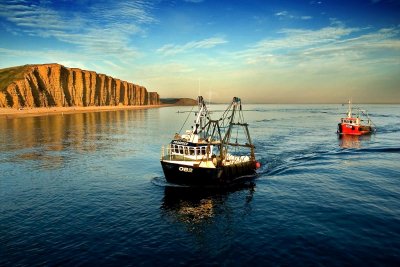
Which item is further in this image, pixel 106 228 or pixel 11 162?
pixel 11 162

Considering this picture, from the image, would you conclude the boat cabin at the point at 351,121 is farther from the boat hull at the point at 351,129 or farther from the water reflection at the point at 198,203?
the water reflection at the point at 198,203

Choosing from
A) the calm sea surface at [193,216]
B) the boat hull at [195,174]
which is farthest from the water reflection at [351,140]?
the boat hull at [195,174]

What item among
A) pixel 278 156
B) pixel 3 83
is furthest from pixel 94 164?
pixel 3 83

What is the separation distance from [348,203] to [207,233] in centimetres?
1965

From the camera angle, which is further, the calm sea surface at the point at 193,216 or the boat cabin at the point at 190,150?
the boat cabin at the point at 190,150

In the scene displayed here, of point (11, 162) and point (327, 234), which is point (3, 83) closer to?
point (11, 162)

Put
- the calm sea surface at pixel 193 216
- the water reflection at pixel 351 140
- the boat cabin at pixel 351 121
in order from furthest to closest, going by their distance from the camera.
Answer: the boat cabin at pixel 351 121, the water reflection at pixel 351 140, the calm sea surface at pixel 193 216

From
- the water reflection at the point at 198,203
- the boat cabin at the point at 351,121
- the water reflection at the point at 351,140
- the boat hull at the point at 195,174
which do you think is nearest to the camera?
the water reflection at the point at 198,203

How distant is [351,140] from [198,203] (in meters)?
73.4

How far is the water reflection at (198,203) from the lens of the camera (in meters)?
33.4

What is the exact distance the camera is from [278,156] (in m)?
69.3

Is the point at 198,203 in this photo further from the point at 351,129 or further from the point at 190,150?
the point at 351,129

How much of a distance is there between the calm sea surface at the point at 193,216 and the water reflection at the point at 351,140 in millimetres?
20838

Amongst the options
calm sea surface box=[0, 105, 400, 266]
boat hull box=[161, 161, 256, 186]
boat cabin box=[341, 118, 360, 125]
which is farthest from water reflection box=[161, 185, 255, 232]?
boat cabin box=[341, 118, 360, 125]
